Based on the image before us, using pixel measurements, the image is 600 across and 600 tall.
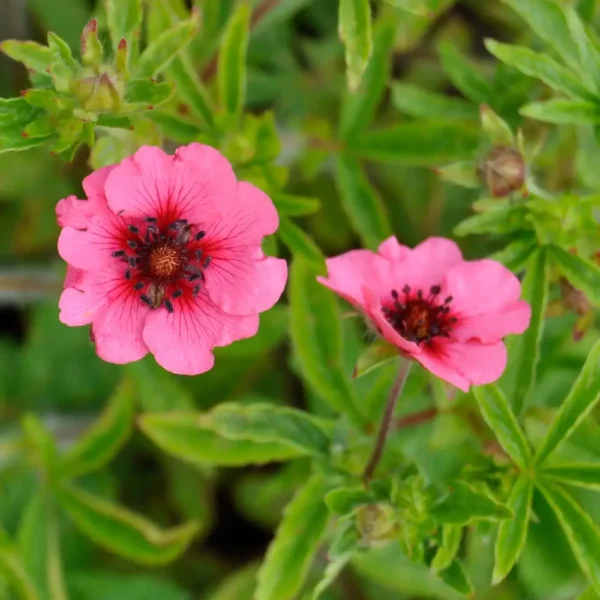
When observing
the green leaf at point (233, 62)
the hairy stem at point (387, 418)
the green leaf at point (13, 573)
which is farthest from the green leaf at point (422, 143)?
the green leaf at point (13, 573)

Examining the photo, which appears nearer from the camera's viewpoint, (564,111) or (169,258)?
(169,258)

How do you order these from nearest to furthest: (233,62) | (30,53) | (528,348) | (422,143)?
1. (30,53)
2. (528,348)
3. (233,62)
4. (422,143)

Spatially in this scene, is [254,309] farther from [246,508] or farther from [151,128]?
[246,508]

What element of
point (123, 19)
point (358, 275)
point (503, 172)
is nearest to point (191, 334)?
point (358, 275)

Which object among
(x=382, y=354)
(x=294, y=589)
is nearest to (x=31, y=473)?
(x=294, y=589)

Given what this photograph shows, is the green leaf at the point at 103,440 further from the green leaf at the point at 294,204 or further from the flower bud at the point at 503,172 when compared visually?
the flower bud at the point at 503,172

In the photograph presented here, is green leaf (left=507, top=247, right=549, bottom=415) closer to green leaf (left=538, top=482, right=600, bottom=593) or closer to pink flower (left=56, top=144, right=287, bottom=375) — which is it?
green leaf (left=538, top=482, right=600, bottom=593)

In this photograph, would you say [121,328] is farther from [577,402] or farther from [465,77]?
[465,77]
